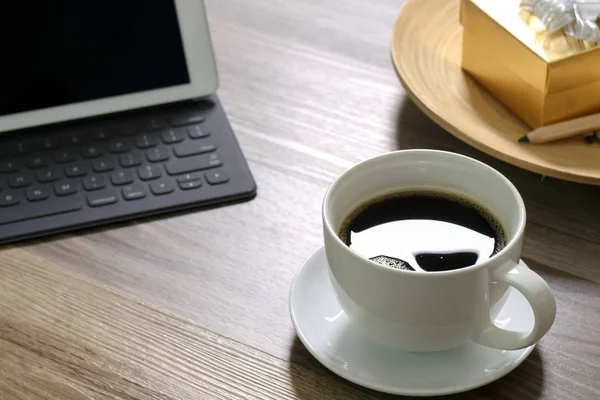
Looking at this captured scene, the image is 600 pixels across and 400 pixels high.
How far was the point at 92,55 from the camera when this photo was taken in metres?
0.65

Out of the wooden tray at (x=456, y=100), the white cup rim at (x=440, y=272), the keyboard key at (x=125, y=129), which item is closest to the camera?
the white cup rim at (x=440, y=272)

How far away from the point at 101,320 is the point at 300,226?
0.52 feet

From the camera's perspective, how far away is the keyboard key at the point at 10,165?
62 cm

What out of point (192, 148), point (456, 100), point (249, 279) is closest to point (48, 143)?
point (192, 148)

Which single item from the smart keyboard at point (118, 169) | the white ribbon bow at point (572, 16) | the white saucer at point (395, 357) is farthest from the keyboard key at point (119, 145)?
the white ribbon bow at point (572, 16)

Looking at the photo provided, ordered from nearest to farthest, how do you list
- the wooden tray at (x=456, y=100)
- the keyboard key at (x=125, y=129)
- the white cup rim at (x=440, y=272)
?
the white cup rim at (x=440, y=272)
the wooden tray at (x=456, y=100)
the keyboard key at (x=125, y=129)

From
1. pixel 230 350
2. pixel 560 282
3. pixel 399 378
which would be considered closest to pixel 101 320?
pixel 230 350

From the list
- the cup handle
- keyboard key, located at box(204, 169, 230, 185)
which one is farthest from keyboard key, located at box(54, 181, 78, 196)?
the cup handle

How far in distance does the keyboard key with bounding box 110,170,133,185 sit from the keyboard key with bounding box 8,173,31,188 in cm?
7

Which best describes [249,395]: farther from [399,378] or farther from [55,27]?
[55,27]

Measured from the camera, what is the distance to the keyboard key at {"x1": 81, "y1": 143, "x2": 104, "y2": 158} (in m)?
0.63

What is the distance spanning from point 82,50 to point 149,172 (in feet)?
0.43

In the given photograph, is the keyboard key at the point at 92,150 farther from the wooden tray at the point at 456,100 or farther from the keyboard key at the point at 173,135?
the wooden tray at the point at 456,100

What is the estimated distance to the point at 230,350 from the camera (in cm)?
48
